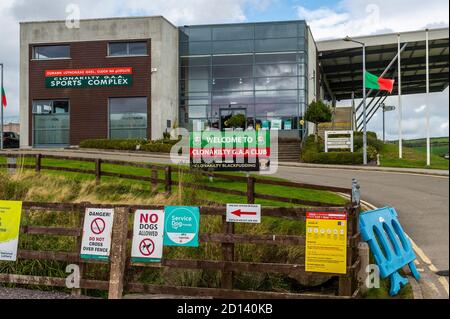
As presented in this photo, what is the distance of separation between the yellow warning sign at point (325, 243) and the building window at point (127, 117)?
29.8 meters

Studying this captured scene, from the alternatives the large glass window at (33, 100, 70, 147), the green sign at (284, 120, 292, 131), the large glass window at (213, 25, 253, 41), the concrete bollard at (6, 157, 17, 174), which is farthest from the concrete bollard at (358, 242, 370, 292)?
the large glass window at (33, 100, 70, 147)

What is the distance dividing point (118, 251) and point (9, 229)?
1820 mm

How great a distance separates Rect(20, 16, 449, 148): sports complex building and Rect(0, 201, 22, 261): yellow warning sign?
27392 millimetres

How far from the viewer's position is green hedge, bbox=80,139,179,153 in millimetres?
29750

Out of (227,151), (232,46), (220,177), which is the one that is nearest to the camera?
(220,177)

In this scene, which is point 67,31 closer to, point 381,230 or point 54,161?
point 54,161

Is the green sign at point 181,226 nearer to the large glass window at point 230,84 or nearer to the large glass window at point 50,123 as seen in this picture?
the large glass window at point 230,84

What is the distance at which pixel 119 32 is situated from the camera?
113 ft

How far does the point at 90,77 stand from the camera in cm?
3453

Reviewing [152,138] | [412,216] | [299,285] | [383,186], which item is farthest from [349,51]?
[299,285]

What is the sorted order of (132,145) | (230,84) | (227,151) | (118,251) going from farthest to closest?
(230,84), (132,145), (227,151), (118,251)

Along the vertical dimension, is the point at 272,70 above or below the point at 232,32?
below

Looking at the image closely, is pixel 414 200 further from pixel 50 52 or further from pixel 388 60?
pixel 50 52

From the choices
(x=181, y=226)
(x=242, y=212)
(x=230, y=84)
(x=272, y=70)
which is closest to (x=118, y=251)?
(x=181, y=226)
